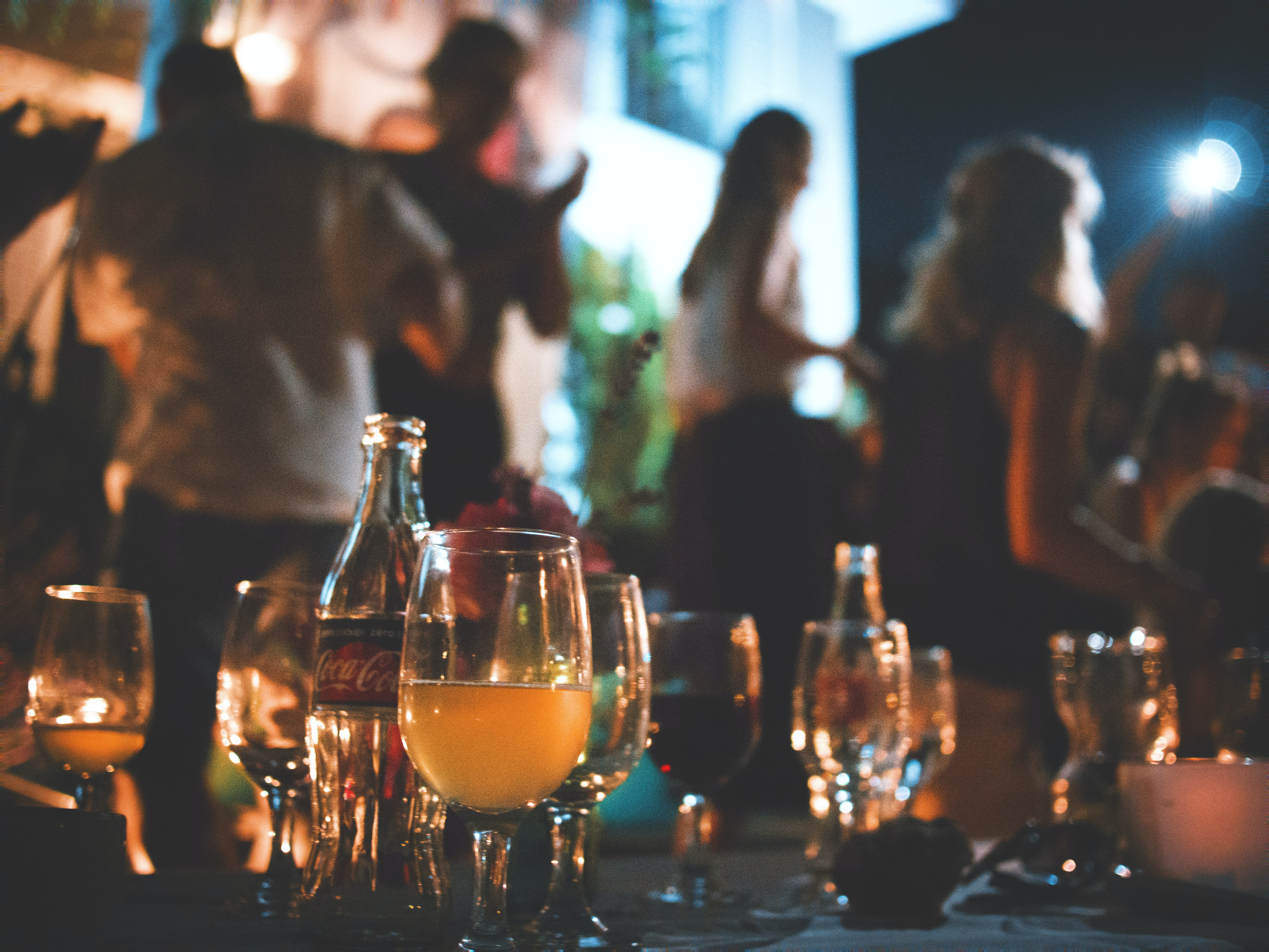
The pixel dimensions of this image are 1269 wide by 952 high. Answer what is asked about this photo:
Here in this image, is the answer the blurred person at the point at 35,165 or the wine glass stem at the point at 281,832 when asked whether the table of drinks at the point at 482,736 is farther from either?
the blurred person at the point at 35,165

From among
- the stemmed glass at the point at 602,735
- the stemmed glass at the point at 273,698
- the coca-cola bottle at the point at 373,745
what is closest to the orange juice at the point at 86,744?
the stemmed glass at the point at 273,698

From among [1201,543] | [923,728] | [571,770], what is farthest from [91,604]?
[1201,543]

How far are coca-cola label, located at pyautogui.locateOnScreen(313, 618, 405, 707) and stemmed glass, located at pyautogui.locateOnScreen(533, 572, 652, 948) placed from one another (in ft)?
0.35

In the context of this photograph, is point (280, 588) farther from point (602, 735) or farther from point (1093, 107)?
point (1093, 107)

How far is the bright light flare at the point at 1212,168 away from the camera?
3.32 m

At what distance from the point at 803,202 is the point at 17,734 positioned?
2137mm

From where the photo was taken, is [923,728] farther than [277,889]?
Yes

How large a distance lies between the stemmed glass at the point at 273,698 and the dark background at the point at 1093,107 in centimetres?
251

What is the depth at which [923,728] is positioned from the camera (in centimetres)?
100

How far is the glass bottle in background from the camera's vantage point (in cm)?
87

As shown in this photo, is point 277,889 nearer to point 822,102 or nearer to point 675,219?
point 675,219

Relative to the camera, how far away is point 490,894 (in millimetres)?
488

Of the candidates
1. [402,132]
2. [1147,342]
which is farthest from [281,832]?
[1147,342]

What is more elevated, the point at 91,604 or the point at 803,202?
the point at 803,202
